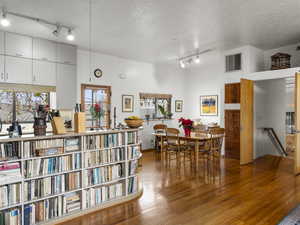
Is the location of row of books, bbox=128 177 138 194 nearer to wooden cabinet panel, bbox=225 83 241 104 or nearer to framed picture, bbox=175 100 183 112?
wooden cabinet panel, bbox=225 83 241 104

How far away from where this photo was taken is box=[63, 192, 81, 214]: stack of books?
107 inches

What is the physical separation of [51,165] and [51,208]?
524 mm

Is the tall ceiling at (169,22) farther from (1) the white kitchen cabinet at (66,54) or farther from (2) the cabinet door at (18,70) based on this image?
(2) the cabinet door at (18,70)

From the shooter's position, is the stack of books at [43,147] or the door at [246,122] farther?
the door at [246,122]

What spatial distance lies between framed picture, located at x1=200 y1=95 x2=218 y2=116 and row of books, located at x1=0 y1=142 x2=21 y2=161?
6498mm

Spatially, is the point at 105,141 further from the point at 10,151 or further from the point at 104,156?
the point at 10,151

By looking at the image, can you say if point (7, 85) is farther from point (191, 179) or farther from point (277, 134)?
point (277, 134)

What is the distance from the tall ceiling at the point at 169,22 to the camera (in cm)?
340

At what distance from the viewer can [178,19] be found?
3.94m

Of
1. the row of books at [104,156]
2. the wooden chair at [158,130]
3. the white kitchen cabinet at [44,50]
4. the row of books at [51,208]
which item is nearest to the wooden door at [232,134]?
the wooden chair at [158,130]

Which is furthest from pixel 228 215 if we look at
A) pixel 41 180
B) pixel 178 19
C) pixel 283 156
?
pixel 283 156

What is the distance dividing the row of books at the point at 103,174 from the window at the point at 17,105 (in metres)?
2.40

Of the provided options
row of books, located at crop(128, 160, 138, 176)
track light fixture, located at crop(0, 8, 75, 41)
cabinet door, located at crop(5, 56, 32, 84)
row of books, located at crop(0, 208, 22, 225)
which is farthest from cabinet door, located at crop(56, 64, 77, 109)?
row of books, located at crop(0, 208, 22, 225)

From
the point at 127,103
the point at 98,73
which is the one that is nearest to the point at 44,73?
the point at 98,73
